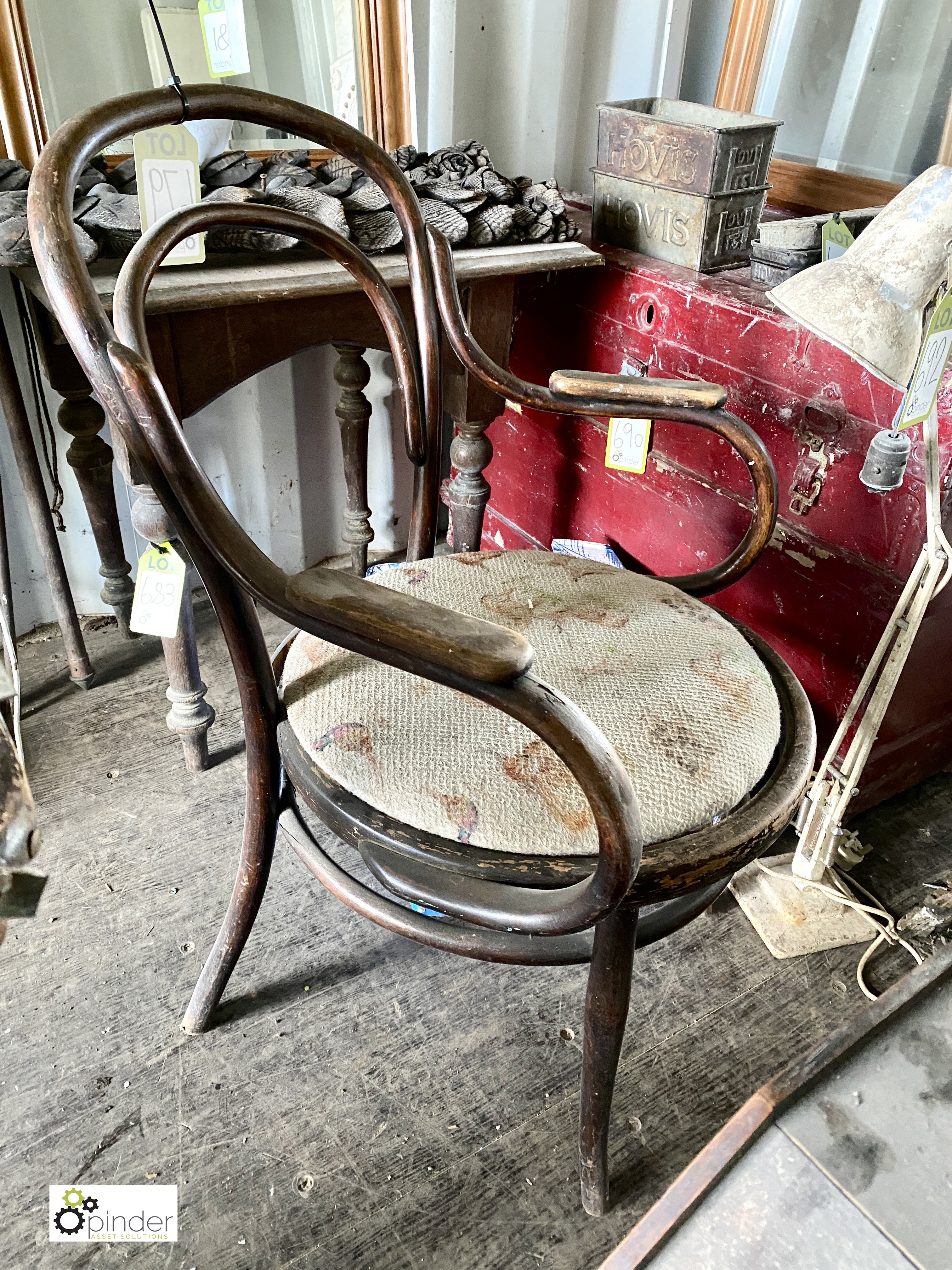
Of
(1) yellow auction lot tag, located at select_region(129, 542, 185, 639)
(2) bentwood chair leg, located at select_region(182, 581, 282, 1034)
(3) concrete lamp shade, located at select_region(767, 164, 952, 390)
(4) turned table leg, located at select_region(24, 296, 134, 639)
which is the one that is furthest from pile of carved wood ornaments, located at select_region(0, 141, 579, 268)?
(3) concrete lamp shade, located at select_region(767, 164, 952, 390)

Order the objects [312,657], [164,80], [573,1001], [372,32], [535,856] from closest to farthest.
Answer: [535,856]
[312,657]
[573,1001]
[164,80]
[372,32]

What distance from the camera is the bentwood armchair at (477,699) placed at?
1.95 feet

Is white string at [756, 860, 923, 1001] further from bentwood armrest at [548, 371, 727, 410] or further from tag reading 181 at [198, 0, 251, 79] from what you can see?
tag reading 181 at [198, 0, 251, 79]

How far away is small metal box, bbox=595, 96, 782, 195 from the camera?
3.99ft

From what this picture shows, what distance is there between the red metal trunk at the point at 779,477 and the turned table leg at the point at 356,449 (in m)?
0.34

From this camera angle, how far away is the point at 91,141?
74 centimetres

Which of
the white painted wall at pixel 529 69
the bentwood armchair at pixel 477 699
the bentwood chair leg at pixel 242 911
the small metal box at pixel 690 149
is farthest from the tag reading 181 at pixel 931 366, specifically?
the white painted wall at pixel 529 69

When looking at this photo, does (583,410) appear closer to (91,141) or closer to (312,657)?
(312,657)

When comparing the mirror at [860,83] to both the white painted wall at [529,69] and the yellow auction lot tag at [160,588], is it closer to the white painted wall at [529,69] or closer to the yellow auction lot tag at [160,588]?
the white painted wall at [529,69]

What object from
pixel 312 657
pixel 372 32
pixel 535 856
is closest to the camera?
pixel 535 856

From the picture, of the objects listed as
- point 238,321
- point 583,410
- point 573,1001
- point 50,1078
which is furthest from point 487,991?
point 238,321

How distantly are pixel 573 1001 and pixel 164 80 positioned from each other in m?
1.53

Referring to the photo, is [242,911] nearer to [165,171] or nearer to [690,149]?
[165,171]

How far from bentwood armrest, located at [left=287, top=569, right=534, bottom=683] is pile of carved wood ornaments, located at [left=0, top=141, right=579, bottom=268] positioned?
60 cm
